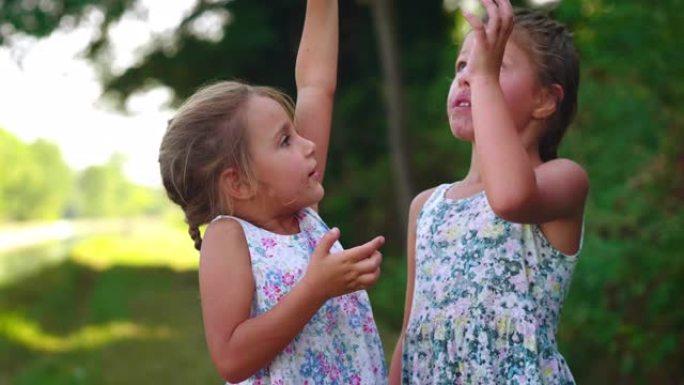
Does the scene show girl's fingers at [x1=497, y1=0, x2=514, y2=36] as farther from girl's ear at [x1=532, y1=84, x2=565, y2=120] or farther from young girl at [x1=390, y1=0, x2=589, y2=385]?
girl's ear at [x1=532, y1=84, x2=565, y2=120]

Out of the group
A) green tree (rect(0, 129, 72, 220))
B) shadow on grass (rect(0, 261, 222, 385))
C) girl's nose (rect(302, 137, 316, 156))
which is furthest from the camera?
green tree (rect(0, 129, 72, 220))

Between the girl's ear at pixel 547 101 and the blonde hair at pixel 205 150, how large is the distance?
61 cm

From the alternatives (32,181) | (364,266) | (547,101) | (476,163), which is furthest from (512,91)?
(32,181)

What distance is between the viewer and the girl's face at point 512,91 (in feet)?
8.40

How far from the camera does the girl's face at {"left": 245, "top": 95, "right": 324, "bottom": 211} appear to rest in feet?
7.91

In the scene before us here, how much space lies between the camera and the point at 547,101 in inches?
103

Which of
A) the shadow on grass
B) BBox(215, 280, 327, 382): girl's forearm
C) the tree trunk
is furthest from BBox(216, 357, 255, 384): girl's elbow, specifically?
the tree trunk

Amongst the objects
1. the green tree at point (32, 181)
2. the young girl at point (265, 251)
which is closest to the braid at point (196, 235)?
the young girl at point (265, 251)

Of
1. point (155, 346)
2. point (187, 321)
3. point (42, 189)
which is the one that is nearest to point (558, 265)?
point (155, 346)

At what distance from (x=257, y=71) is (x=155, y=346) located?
4.73 m

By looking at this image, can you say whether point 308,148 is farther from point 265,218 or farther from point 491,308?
point 491,308

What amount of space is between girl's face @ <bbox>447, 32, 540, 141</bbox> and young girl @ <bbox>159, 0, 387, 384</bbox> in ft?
1.13

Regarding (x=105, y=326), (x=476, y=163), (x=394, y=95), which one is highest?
(x=476, y=163)

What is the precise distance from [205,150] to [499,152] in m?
0.61
